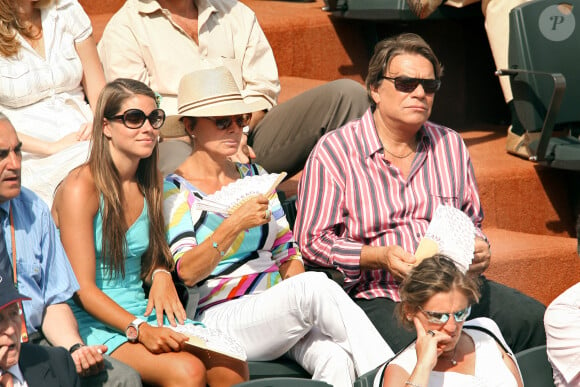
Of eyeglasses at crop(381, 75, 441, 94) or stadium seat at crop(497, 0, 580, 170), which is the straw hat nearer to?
eyeglasses at crop(381, 75, 441, 94)

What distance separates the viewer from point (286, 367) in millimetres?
3562

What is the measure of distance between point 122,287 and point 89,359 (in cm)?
53

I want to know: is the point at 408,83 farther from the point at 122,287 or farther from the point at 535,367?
the point at 122,287

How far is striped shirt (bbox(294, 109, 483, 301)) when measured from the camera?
3854 millimetres

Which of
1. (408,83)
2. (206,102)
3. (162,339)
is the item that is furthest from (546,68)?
(162,339)

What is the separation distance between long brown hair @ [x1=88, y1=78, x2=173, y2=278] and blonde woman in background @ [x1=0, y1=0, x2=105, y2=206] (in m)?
0.42

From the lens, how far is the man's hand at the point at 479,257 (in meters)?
3.73

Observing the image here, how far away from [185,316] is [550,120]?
235 cm

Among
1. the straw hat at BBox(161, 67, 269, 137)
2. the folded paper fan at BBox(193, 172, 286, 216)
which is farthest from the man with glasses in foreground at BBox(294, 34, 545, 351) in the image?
the straw hat at BBox(161, 67, 269, 137)

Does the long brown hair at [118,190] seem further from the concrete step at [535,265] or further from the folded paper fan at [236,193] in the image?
the concrete step at [535,265]

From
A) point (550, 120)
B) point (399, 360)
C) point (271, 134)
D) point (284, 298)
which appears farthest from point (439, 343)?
point (550, 120)

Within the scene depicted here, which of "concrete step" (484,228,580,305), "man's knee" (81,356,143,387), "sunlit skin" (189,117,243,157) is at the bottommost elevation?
"concrete step" (484,228,580,305)

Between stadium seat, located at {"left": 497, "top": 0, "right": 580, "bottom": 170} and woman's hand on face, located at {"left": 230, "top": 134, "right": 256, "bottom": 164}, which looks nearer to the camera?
woman's hand on face, located at {"left": 230, "top": 134, "right": 256, "bottom": 164}

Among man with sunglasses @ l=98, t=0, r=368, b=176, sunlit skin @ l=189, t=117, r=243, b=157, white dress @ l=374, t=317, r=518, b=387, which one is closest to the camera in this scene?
white dress @ l=374, t=317, r=518, b=387
